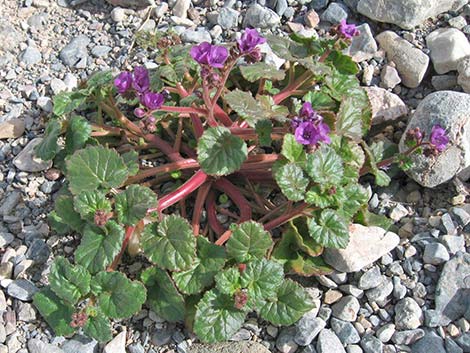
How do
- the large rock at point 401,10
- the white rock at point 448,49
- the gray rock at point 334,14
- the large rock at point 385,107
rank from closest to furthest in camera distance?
the large rock at point 385,107 < the white rock at point 448,49 < the large rock at point 401,10 < the gray rock at point 334,14

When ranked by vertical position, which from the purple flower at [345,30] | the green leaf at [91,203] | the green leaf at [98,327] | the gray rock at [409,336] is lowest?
the gray rock at [409,336]

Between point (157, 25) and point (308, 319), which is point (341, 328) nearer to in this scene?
point (308, 319)

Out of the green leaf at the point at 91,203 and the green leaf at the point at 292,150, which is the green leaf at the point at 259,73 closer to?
the green leaf at the point at 292,150

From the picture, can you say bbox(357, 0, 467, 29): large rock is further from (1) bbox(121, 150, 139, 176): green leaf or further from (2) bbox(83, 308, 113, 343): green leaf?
(2) bbox(83, 308, 113, 343): green leaf

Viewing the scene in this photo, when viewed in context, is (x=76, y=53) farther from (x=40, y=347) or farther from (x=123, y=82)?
(x=40, y=347)

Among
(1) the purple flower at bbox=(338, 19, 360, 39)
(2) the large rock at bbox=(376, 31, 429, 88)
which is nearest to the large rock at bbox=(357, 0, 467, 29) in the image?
(2) the large rock at bbox=(376, 31, 429, 88)

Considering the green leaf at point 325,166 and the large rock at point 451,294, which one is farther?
the large rock at point 451,294

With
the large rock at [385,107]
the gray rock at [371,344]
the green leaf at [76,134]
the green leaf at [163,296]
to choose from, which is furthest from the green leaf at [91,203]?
the large rock at [385,107]
